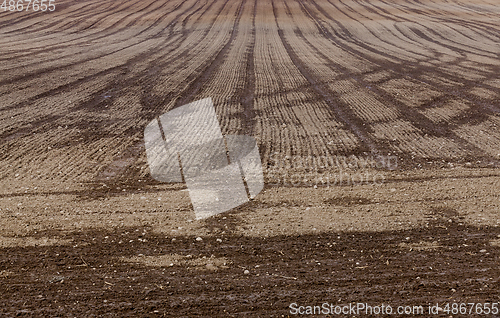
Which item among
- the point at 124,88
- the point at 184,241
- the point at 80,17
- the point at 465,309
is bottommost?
the point at 465,309

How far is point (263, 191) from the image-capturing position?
7.19 m

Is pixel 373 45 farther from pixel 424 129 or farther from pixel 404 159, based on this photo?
pixel 404 159

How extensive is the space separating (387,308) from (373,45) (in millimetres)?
20403

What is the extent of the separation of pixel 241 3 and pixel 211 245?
3501cm

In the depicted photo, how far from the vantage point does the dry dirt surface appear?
4789mm

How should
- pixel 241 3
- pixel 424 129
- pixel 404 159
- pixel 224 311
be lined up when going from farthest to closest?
1. pixel 241 3
2. pixel 424 129
3. pixel 404 159
4. pixel 224 311

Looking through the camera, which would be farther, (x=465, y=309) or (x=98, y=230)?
(x=98, y=230)

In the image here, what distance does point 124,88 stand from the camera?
13.6m

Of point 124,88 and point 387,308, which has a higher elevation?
point 124,88

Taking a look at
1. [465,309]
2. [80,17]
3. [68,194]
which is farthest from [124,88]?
[80,17]

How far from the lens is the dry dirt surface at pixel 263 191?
4.79m

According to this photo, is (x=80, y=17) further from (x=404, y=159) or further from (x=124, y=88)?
(x=404, y=159)

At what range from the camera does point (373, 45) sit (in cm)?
2269

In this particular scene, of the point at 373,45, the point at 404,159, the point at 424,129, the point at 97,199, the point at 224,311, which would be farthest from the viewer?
the point at 373,45
